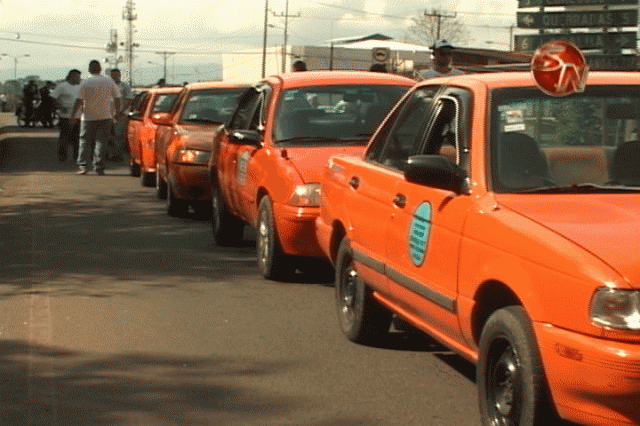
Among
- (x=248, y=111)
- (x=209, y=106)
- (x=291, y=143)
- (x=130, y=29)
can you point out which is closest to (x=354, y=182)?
(x=291, y=143)

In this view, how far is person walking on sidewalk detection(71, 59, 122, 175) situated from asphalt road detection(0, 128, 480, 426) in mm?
10110

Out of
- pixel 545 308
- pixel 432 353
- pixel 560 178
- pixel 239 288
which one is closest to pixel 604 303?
pixel 545 308

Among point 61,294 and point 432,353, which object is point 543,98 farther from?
point 61,294

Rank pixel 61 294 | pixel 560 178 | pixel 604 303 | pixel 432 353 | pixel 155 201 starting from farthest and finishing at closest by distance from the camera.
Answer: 1. pixel 155 201
2. pixel 61 294
3. pixel 432 353
4. pixel 560 178
5. pixel 604 303

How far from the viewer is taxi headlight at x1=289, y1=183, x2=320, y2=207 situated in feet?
31.9

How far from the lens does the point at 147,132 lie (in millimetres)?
20062

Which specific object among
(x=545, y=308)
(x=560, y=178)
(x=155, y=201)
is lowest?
(x=155, y=201)

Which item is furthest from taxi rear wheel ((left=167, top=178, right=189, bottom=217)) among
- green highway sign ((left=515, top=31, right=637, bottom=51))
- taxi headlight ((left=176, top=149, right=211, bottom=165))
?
green highway sign ((left=515, top=31, right=637, bottom=51))

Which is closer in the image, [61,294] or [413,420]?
[413,420]

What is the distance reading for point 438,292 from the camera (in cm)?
606

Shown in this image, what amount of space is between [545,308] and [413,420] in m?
1.32

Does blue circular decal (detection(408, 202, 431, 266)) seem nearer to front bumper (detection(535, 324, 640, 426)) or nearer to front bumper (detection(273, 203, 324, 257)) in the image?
front bumper (detection(535, 324, 640, 426))

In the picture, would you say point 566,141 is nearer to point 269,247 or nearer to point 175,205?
point 269,247

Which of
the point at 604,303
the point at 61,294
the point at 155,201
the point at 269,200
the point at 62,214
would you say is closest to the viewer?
the point at 604,303
